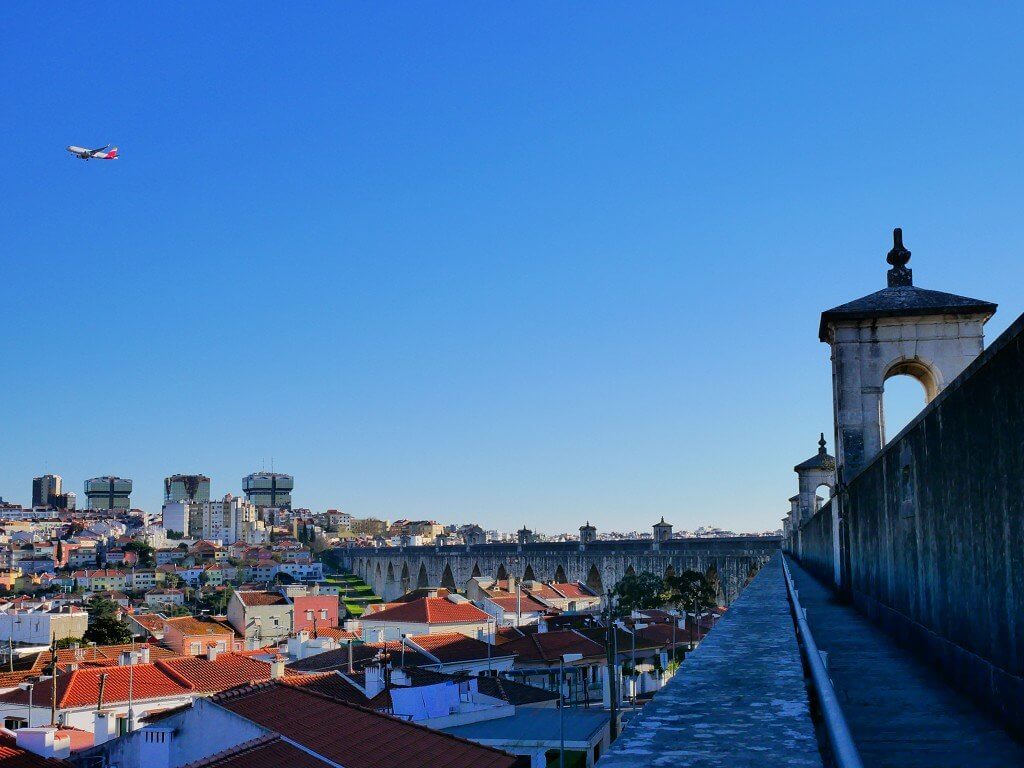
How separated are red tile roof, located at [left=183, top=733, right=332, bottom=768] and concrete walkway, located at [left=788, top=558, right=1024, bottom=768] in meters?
6.89

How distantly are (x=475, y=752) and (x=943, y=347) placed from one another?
7497 millimetres

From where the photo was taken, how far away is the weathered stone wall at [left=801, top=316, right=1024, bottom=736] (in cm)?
362

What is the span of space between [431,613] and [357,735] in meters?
32.4

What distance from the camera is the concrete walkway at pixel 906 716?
3506mm

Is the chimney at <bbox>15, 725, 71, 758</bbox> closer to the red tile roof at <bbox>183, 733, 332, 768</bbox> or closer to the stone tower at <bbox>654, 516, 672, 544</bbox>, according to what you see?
the red tile roof at <bbox>183, 733, 332, 768</bbox>

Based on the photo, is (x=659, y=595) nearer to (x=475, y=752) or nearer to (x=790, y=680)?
(x=475, y=752)

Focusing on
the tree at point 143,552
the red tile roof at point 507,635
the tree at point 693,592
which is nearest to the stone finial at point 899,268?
the red tile roof at point 507,635

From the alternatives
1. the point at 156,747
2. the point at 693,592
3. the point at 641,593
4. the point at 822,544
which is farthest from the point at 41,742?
the point at 641,593

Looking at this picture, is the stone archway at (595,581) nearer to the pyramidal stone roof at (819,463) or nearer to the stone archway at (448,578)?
the stone archway at (448,578)

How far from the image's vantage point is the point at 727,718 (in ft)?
8.52

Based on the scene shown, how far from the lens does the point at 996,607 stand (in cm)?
394

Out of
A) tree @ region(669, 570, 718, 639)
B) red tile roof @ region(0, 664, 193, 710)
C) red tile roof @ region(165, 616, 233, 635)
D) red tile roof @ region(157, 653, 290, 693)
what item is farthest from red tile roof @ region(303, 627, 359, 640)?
tree @ region(669, 570, 718, 639)

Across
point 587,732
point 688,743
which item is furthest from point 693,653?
point 587,732

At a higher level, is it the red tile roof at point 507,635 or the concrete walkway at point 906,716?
the concrete walkway at point 906,716
